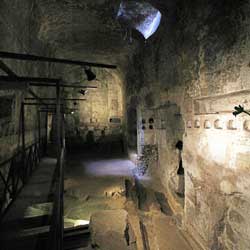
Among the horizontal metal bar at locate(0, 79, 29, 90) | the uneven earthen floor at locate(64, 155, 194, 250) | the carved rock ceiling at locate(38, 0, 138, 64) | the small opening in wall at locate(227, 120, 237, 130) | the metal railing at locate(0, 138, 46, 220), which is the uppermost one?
the carved rock ceiling at locate(38, 0, 138, 64)

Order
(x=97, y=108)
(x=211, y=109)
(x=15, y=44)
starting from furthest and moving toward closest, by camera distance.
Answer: (x=97, y=108) < (x=15, y=44) < (x=211, y=109)

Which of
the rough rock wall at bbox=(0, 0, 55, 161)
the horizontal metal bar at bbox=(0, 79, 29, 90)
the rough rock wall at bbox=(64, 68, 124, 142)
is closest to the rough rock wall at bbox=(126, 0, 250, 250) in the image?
the horizontal metal bar at bbox=(0, 79, 29, 90)

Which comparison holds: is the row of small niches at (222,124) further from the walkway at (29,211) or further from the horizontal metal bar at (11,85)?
the horizontal metal bar at (11,85)

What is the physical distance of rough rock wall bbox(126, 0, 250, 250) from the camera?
6.33 ft

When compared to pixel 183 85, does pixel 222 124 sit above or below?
below

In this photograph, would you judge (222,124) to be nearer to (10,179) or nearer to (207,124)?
(207,124)

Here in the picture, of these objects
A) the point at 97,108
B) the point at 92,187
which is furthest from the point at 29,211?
the point at 97,108

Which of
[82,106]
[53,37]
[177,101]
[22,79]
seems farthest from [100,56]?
[22,79]

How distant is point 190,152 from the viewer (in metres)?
2.92

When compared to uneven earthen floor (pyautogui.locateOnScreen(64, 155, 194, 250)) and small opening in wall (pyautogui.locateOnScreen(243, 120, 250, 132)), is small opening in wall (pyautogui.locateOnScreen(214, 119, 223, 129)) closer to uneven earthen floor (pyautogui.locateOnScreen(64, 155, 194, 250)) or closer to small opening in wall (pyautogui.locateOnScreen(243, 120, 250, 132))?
small opening in wall (pyautogui.locateOnScreen(243, 120, 250, 132))

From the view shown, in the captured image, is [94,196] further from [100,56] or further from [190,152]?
[100,56]

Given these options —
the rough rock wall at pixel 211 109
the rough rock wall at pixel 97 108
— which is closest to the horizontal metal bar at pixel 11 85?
the rough rock wall at pixel 211 109

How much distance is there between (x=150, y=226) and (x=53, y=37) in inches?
183

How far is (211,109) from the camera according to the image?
2.36m
